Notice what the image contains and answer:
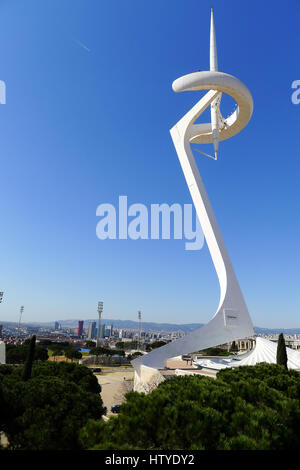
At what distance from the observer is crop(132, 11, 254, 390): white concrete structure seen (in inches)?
547

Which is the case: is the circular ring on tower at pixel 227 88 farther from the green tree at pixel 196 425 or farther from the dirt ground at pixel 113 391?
the dirt ground at pixel 113 391

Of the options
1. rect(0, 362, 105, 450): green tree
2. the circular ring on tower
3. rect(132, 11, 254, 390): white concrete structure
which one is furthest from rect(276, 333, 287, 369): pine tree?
the circular ring on tower

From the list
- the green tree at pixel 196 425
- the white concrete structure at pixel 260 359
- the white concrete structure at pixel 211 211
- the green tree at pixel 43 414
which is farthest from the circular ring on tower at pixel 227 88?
the green tree at pixel 43 414

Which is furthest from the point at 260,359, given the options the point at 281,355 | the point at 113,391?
the point at 113,391

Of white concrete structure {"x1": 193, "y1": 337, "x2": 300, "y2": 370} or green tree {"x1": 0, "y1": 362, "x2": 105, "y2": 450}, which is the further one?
white concrete structure {"x1": 193, "y1": 337, "x2": 300, "y2": 370}

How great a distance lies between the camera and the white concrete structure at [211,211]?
1391cm

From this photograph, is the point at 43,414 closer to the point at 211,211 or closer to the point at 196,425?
the point at 196,425

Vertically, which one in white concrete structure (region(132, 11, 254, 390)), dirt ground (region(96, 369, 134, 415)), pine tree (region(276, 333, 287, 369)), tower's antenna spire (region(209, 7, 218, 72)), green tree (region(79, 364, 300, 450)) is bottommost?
dirt ground (region(96, 369, 134, 415))

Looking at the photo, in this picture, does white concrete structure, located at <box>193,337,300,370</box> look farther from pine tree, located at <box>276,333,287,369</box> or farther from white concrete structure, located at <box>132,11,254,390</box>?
white concrete structure, located at <box>132,11,254,390</box>

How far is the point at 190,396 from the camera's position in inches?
232

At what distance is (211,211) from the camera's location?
17609 millimetres

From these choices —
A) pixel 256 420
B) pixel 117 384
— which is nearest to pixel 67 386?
pixel 256 420
